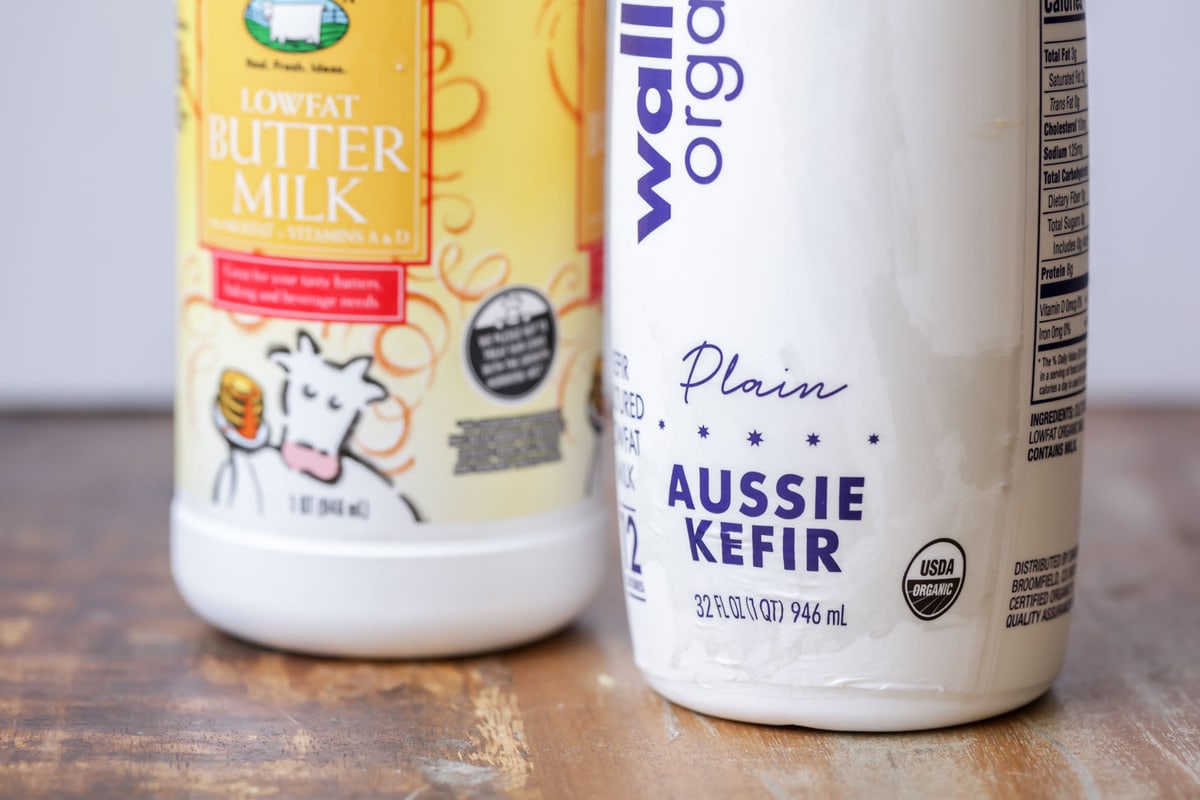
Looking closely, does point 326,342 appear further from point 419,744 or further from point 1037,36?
point 1037,36

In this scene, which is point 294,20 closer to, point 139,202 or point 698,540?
point 698,540

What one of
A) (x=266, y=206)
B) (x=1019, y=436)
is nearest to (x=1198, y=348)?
(x=1019, y=436)

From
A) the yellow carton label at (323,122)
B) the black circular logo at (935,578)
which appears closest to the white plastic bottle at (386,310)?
the yellow carton label at (323,122)

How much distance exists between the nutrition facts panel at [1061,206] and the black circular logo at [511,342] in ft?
0.57

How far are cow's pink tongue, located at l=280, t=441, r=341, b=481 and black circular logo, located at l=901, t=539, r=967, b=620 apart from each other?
0.20m

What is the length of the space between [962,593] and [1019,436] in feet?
0.17

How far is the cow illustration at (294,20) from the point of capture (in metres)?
0.56

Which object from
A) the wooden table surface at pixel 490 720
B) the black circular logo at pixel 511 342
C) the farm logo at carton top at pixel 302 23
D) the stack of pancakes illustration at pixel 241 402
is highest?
the farm logo at carton top at pixel 302 23

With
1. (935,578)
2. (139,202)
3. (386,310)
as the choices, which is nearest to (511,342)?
(386,310)

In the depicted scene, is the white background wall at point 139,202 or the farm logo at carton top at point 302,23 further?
the white background wall at point 139,202

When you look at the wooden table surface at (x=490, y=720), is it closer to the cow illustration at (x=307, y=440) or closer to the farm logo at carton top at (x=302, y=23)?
the cow illustration at (x=307, y=440)

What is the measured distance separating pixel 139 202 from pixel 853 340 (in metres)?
0.59

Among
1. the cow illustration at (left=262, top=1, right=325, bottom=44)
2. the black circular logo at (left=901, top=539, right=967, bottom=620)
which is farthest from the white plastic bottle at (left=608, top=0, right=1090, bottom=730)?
the cow illustration at (left=262, top=1, right=325, bottom=44)

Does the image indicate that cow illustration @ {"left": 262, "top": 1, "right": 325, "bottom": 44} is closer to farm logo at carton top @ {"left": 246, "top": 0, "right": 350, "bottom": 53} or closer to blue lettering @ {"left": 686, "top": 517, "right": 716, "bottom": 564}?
farm logo at carton top @ {"left": 246, "top": 0, "right": 350, "bottom": 53}
